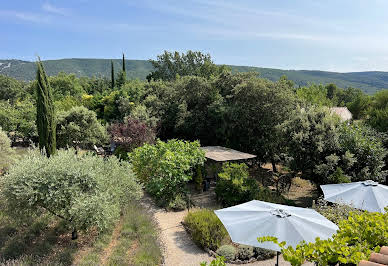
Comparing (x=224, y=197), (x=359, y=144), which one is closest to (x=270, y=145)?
(x=359, y=144)

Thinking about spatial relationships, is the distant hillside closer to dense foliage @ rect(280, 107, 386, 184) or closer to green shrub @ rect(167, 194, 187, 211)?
dense foliage @ rect(280, 107, 386, 184)

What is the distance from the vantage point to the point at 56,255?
707 cm

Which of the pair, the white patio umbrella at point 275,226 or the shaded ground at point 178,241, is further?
the shaded ground at point 178,241

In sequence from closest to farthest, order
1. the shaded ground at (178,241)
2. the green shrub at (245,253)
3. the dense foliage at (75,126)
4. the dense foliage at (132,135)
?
the shaded ground at (178,241)
the green shrub at (245,253)
the dense foliage at (132,135)
the dense foliage at (75,126)

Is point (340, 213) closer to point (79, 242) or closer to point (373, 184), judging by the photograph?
point (373, 184)

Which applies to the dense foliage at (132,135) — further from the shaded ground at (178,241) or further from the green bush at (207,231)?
the green bush at (207,231)

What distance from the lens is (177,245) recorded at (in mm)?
7652

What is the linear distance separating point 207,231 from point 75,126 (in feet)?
39.7

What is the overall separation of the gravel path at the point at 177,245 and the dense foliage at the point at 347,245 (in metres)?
4.07

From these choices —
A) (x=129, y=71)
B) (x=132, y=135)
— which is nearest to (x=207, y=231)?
(x=132, y=135)

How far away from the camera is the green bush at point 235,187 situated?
383 inches

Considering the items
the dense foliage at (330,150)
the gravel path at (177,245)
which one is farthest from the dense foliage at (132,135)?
the dense foliage at (330,150)

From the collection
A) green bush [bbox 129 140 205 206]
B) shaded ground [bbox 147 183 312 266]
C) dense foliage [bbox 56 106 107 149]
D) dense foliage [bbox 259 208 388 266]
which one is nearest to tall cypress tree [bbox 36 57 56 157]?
dense foliage [bbox 56 106 107 149]

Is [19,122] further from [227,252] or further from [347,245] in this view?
[347,245]
